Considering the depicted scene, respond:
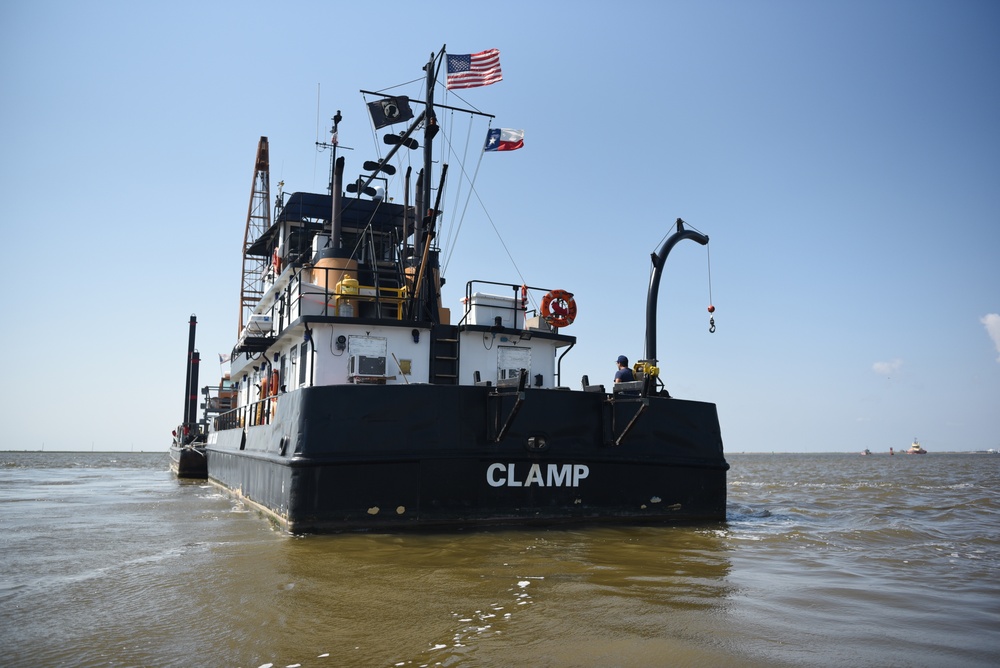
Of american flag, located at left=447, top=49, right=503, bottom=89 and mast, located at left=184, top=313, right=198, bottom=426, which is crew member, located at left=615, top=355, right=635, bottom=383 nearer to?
american flag, located at left=447, top=49, right=503, bottom=89

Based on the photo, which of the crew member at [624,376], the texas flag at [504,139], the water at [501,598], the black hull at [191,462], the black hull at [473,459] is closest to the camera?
the water at [501,598]

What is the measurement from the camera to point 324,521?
813 centimetres

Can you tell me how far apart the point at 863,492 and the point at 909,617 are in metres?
15.2

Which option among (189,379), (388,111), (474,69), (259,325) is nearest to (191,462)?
(189,379)

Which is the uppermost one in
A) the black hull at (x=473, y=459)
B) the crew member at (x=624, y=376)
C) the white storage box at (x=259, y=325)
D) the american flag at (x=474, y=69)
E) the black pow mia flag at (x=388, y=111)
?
the american flag at (x=474, y=69)

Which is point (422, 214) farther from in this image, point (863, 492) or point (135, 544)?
point (863, 492)

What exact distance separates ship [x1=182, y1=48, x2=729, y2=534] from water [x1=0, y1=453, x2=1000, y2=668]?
0.46m

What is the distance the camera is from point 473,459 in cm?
855

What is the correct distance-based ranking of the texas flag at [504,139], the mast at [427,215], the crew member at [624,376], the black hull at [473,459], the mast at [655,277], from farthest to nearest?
the texas flag at [504,139] → the mast at [655,277] → the mast at [427,215] → the crew member at [624,376] → the black hull at [473,459]

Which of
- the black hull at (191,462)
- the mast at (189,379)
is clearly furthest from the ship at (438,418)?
the mast at (189,379)

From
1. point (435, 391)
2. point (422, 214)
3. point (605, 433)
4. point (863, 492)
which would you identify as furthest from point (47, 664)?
point (863, 492)

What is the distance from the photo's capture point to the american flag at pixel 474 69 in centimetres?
1186

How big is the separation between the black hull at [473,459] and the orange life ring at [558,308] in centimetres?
204

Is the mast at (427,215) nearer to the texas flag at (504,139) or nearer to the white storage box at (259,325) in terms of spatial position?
the texas flag at (504,139)
